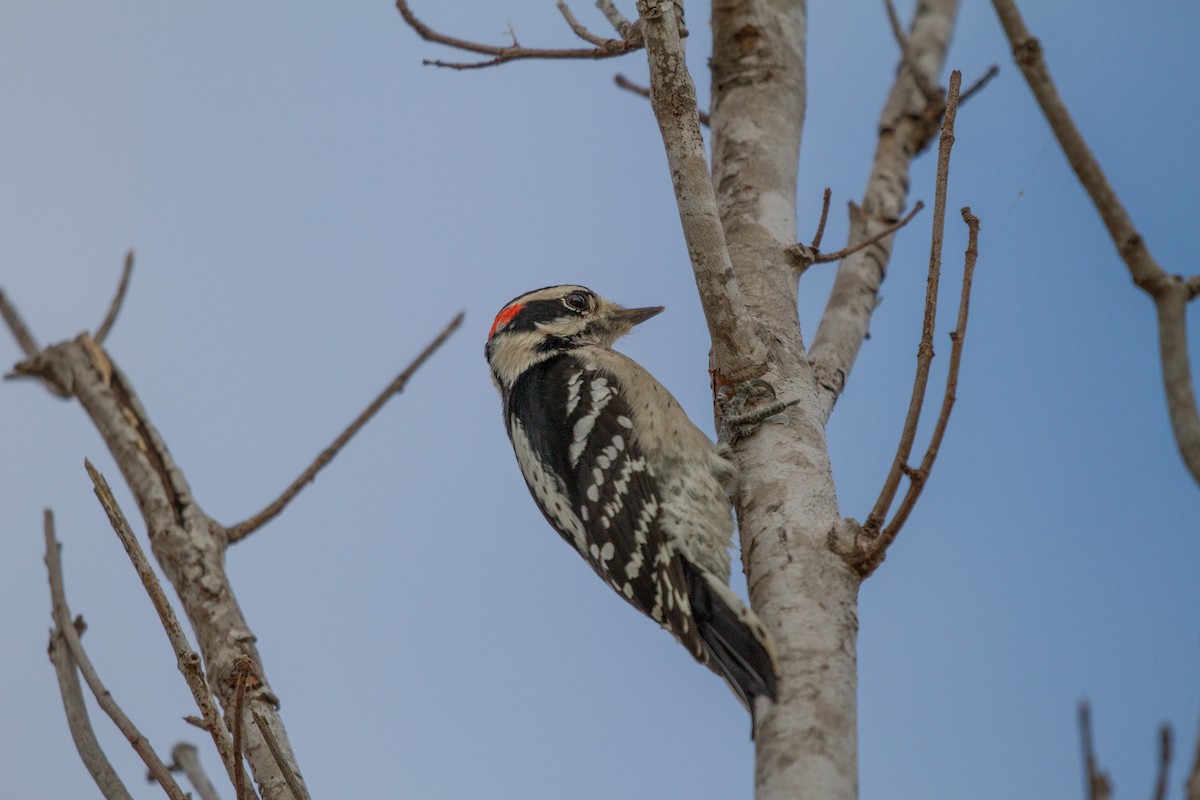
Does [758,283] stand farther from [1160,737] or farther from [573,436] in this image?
[1160,737]

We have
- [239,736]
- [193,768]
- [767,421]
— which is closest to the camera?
[239,736]

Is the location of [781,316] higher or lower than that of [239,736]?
higher

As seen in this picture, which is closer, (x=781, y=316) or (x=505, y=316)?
(x=781, y=316)

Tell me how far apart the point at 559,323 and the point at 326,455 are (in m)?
2.02

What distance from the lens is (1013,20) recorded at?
1.77 meters

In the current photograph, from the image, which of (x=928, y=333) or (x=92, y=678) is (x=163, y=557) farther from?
(x=928, y=333)

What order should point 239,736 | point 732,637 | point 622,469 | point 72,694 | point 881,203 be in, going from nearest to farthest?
point 239,736 < point 72,694 < point 732,637 < point 622,469 < point 881,203

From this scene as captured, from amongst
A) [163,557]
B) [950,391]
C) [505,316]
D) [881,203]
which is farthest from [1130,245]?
[505,316]

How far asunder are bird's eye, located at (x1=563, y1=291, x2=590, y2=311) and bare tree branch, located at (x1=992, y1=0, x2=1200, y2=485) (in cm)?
312

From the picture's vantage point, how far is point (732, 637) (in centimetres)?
305

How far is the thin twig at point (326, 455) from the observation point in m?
2.87

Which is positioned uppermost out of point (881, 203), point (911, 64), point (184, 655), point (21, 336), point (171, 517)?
point (911, 64)

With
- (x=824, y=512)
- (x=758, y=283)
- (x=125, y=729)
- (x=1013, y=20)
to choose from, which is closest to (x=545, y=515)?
(x=758, y=283)

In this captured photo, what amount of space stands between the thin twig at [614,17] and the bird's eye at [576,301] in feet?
4.19
